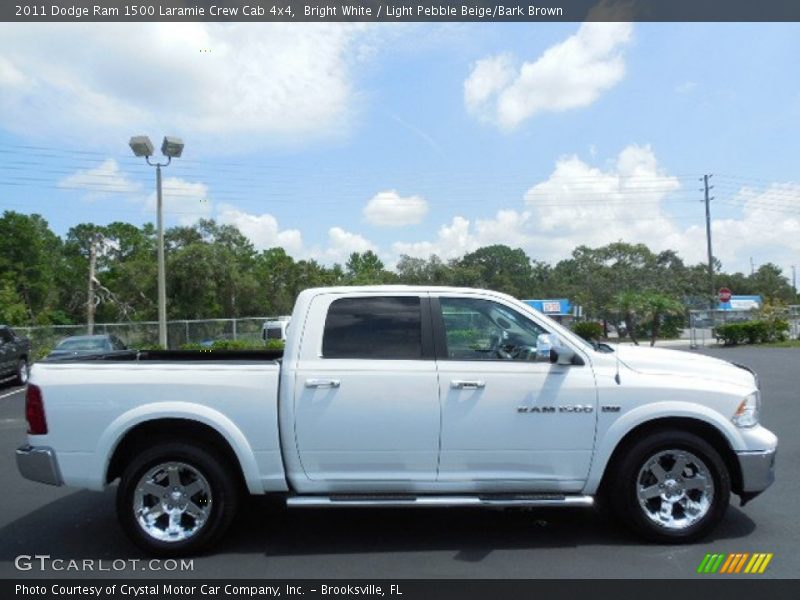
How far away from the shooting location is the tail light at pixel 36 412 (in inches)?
200

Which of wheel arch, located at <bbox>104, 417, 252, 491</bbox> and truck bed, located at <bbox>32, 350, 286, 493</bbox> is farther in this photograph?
wheel arch, located at <bbox>104, 417, 252, 491</bbox>

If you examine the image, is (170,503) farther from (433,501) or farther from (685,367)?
(685,367)

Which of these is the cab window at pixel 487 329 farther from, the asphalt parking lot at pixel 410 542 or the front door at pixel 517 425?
the asphalt parking lot at pixel 410 542

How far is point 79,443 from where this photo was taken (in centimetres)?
509

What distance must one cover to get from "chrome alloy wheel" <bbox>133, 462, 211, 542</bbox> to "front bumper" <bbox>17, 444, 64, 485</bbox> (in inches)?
24.3

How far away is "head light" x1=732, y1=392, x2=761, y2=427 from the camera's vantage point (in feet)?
17.0

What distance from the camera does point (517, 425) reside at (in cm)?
510

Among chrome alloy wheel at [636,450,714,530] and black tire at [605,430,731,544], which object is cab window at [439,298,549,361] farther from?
chrome alloy wheel at [636,450,714,530]

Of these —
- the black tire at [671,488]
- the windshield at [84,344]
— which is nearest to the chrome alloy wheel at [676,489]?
the black tire at [671,488]

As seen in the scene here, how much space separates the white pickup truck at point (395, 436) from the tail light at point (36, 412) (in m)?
0.01

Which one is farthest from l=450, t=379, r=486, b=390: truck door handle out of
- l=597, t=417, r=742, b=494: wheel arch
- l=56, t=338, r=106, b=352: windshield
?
l=56, t=338, r=106, b=352: windshield

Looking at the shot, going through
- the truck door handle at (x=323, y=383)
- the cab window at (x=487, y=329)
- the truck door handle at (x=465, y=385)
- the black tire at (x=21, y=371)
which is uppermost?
the cab window at (x=487, y=329)

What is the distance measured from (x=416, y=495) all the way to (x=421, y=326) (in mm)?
1264

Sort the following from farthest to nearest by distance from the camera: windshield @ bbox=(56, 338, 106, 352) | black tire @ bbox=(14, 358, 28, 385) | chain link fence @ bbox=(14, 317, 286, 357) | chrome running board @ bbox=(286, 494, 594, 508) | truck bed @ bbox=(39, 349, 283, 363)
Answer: chain link fence @ bbox=(14, 317, 286, 357) → black tire @ bbox=(14, 358, 28, 385) → windshield @ bbox=(56, 338, 106, 352) → truck bed @ bbox=(39, 349, 283, 363) → chrome running board @ bbox=(286, 494, 594, 508)
